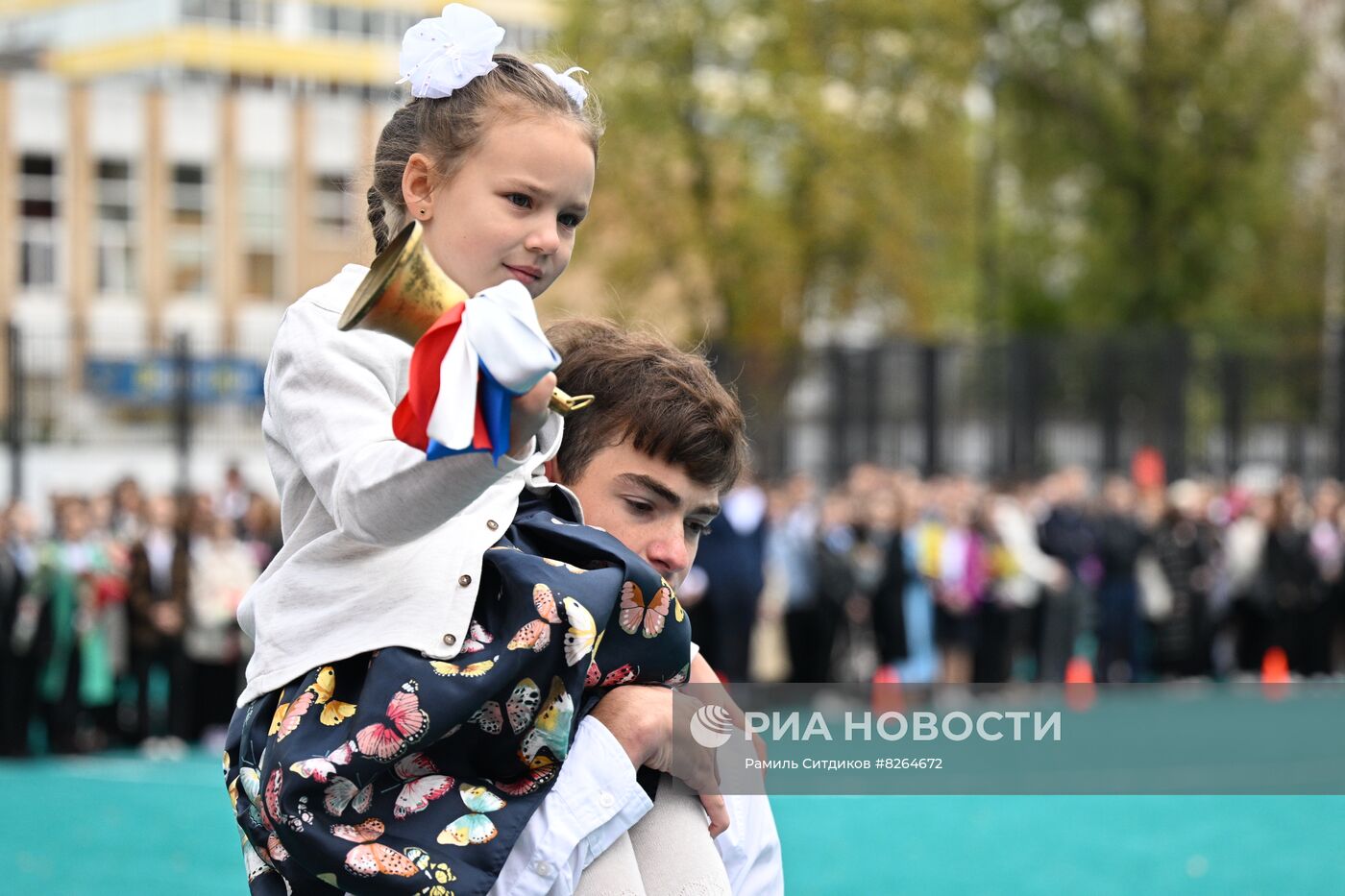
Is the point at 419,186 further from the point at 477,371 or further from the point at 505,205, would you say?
the point at 477,371

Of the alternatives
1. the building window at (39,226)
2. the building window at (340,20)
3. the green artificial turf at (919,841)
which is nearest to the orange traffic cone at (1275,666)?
the green artificial turf at (919,841)

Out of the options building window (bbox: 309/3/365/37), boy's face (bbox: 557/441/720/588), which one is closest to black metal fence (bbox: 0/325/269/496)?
boy's face (bbox: 557/441/720/588)

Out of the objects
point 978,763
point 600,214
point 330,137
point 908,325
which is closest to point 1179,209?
point 908,325

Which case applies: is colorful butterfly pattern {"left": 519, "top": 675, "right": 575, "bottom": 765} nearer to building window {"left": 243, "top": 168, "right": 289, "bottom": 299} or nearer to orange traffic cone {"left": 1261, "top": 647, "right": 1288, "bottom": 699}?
orange traffic cone {"left": 1261, "top": 647, "right": 1288, "bottom": 699}

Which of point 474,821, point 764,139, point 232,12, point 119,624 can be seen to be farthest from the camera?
point 232,12

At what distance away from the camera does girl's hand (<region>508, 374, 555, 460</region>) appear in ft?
7.14

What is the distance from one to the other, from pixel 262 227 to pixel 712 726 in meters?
42.6

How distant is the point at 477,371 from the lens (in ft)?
7.04

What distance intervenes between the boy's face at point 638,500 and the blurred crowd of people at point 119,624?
38.6 ft

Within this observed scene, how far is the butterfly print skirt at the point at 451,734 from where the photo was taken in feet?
7.63

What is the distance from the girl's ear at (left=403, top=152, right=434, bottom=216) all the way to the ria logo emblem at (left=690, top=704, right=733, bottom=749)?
0.76 m

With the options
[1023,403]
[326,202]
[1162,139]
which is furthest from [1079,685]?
[326,202]

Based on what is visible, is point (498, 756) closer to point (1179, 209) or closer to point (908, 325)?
point (908, 325)

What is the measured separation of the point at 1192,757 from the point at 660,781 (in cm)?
1100
